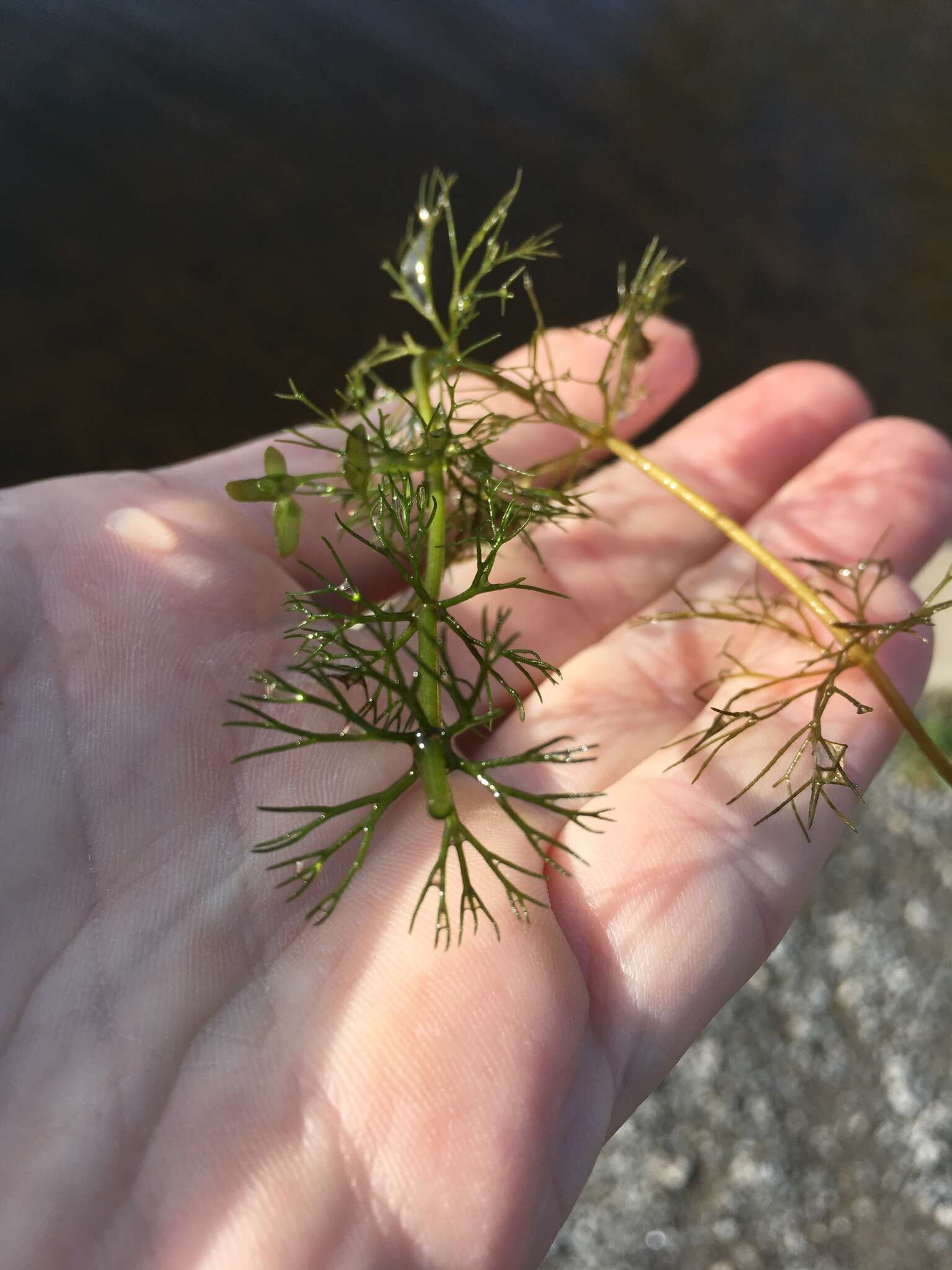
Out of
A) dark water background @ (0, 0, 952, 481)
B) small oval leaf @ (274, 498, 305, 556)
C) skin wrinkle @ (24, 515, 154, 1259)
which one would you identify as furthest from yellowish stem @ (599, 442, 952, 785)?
dark water background @ (0, 0, 952, 481)

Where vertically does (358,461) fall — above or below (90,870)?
above

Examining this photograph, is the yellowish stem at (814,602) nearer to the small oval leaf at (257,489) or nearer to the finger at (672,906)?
the finger at (672,906)

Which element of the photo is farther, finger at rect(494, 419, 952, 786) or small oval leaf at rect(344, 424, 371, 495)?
finger at rect(494, 419, 952, 786)

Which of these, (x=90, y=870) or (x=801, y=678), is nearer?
(x=90, y=870)

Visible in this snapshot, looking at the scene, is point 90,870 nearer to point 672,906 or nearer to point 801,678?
point 672,906

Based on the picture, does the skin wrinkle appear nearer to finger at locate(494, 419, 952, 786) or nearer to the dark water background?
finger at locate(494, 419, 952, 786)

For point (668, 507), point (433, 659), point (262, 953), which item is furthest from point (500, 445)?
point (262, 953)

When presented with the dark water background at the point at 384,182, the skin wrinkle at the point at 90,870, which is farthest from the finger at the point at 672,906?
the dark water background at the point at 384,182
